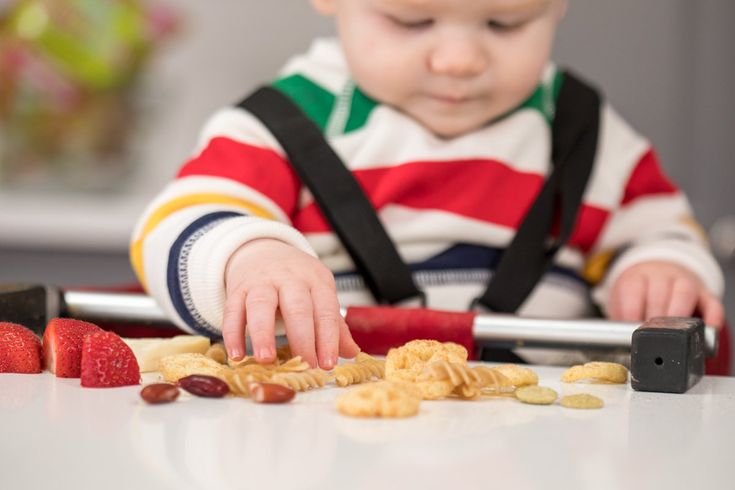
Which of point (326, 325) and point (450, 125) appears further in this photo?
point (450, 125)

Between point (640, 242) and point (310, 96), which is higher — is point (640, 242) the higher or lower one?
the lower one

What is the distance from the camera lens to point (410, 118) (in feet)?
3.85

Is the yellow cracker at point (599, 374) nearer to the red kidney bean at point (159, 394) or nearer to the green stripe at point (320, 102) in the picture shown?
the red kidney bean at point (159, 394)

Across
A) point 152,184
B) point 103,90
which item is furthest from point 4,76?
point 152,184

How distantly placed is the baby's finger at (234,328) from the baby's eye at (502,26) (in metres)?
0.46

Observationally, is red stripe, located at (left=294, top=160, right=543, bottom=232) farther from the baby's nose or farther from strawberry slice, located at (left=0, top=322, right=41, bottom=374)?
strawberry slice, located at (left=0, top=322, right=41, bottom=374)

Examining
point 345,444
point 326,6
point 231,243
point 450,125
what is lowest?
point 345,444

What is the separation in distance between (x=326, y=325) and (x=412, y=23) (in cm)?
43

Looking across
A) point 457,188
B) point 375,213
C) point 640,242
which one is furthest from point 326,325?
point 640,242

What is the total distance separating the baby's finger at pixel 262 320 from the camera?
72cm

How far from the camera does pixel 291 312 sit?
739mm

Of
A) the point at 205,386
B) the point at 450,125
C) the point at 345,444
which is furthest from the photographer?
the point at 450,125

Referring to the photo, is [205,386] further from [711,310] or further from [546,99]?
[546,99]

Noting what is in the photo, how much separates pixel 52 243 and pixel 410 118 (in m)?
1.03
